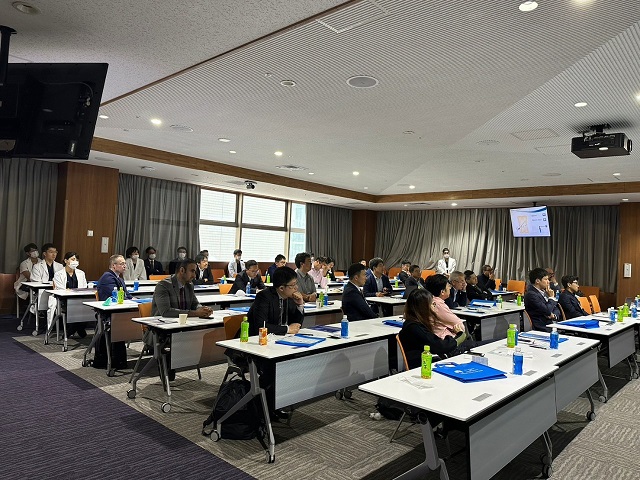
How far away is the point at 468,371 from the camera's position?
2.79m

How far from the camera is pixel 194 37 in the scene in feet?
11.2

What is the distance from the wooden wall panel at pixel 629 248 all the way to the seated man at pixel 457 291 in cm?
739

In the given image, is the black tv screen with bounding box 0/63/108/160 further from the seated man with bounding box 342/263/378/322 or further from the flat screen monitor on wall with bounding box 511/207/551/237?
the flat screen monitor on wall with bounding box 511/207/551/237

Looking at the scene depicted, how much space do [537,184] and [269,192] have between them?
660cm

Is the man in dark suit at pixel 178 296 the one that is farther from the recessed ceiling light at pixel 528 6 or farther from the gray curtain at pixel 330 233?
the gray curtain at pixel 330 233

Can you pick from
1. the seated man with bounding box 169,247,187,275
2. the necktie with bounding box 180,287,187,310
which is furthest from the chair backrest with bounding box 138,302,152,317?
the seated man with bounding box 169,247,187,275

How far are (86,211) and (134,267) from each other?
148 centimetres

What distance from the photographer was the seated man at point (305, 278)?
20.8 ft

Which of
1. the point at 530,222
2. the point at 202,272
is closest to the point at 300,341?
the point at 202,272

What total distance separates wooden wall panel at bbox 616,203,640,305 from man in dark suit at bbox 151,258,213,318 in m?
11.0

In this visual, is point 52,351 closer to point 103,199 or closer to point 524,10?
point 103,199

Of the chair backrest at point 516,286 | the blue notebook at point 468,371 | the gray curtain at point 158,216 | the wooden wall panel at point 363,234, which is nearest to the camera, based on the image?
the blue notebook at point 468,371

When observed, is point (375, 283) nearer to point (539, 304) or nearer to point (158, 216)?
point (539, 304)

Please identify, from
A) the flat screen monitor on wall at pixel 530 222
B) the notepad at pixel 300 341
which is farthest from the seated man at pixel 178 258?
the flat screen monitor on wall at pixel 530 222
